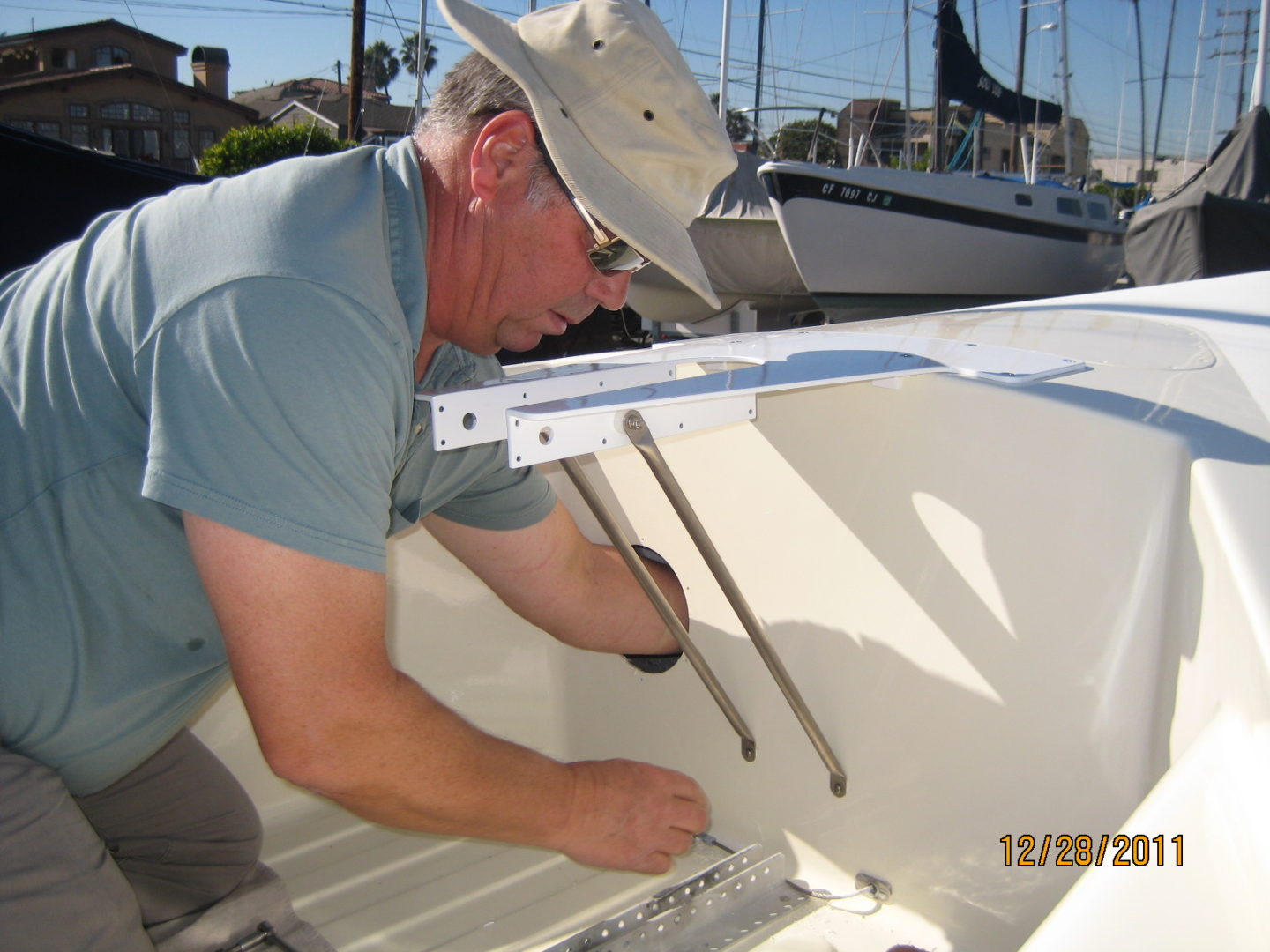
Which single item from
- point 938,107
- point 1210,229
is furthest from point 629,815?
point 938,107

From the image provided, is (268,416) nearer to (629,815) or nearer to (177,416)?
(177,416)

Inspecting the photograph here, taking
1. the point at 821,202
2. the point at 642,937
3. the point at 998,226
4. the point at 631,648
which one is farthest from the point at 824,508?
the point at 998,226

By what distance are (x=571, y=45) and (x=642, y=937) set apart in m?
1.18

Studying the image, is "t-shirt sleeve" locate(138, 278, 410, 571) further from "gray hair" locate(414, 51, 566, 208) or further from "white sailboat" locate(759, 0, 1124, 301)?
"white sailboat" locate(759, 0, 1124, 301)

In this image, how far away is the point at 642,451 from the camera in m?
1.11

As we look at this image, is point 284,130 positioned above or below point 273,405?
above

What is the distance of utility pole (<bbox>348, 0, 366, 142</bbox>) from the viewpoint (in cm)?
1405

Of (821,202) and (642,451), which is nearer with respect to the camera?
(642,451)

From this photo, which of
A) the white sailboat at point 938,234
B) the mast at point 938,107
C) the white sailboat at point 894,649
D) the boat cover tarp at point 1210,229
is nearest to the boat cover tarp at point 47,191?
the white sailboat at point 894,649

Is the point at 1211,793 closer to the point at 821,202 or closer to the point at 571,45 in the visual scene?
the point at 571,45

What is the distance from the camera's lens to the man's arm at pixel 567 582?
57.0 inches

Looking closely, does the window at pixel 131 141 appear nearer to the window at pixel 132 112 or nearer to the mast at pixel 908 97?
the window at pixel 132 112

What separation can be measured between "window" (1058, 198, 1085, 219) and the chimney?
95.2 ft

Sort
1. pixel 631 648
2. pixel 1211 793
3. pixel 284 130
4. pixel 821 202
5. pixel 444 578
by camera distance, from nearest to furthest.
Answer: pixel 1211 793 < pixel 631 648 < pixel 444 578 < pixel 821 202 < pixel 284 130
